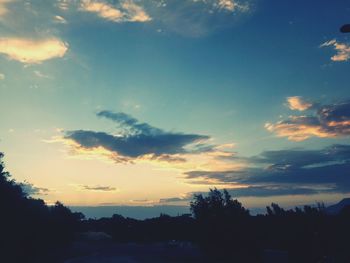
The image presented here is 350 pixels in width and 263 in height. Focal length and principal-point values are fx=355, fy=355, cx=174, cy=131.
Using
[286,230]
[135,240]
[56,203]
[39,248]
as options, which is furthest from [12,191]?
[135,240]

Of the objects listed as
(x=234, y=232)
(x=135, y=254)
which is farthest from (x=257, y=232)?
(x=135, y=254)

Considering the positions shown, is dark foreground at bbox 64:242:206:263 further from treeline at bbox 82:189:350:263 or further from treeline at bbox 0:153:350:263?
treeline at bbox 82:189:350:263

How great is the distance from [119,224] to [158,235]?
29.2m

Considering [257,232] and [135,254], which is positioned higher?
[257,232]

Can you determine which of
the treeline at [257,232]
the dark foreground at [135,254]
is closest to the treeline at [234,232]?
the treeline at [257,232]

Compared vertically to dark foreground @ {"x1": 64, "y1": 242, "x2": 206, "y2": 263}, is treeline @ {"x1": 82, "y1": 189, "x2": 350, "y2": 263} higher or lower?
higher

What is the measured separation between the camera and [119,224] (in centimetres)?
13500

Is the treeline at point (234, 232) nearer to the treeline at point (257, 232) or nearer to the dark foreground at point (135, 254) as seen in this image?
the treeline at point (257, 232)

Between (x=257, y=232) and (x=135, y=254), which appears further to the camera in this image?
(x=135, y=254)

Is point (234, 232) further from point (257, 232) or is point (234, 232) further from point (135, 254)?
point (135, 254)

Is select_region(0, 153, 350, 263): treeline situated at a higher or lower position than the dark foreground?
higher

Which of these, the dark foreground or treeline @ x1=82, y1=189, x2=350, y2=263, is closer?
treeline @ x1=82, y1=189, x2=350, y2=263

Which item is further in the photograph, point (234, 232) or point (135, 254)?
point (135, 254)

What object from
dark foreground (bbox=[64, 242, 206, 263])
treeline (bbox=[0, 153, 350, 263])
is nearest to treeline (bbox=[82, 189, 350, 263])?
treeline (bbox=[0, 153, 350, 263])
